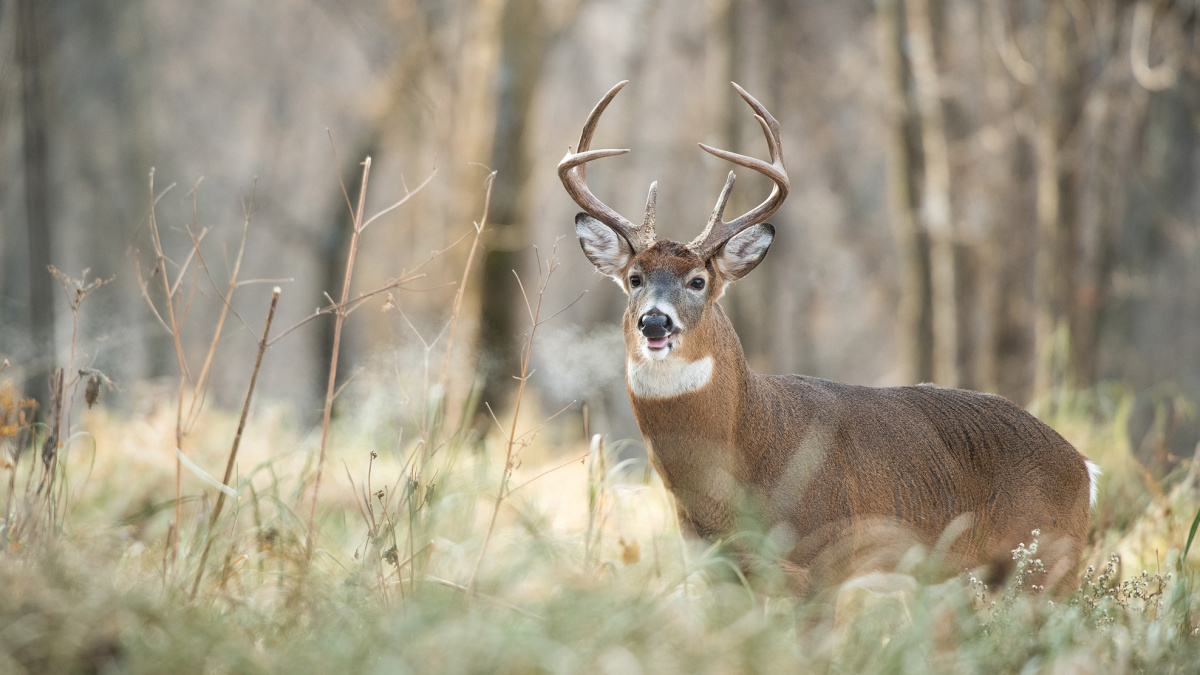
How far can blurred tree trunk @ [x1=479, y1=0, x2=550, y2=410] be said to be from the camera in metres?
8.87

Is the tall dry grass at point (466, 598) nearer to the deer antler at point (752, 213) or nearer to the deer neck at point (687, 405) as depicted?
the deer neck at point (687, 405)

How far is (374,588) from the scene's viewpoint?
11.0 feet

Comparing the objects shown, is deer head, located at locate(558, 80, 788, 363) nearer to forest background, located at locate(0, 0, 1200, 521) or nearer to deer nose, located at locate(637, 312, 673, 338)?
deer nose, located at locate(637, 312, 673, 338)

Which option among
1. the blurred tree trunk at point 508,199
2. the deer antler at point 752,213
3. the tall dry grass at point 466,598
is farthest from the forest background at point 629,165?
the deer antler at point 752,213


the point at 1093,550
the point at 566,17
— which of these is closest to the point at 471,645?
the point at 1093,550

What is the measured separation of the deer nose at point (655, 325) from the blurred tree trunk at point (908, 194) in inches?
257

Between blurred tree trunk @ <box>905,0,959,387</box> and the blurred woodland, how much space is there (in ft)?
0.11

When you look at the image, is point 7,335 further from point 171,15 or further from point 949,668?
point 171,15

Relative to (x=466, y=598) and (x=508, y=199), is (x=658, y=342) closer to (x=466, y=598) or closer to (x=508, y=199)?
(x=466, y=598)

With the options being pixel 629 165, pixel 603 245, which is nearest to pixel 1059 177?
pixel 603 245

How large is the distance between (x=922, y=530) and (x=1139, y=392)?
22.4ft

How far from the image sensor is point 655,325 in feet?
14.4

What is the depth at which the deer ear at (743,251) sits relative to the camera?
491cm

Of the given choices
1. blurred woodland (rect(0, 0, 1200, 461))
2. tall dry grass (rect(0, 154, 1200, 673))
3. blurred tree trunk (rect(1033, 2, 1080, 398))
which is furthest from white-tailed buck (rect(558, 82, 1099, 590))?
blurred tree trunk (rect(1033, 2, 1080, 398))
